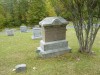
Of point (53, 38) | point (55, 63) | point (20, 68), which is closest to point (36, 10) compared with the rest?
point (53, 38)

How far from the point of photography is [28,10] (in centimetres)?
2794

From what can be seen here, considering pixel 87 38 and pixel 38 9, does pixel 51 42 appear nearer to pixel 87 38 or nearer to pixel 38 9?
pixel 87 38

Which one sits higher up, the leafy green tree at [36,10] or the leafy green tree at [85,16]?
the leafy green tree at [85,16]

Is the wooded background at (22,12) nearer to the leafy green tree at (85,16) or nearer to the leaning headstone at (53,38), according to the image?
the leaning headstone at (53,38)

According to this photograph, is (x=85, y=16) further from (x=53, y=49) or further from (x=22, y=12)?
(x=22, y=12)

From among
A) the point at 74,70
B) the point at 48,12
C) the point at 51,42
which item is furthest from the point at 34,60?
the point at 48,12

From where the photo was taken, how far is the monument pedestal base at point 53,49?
8391 mm

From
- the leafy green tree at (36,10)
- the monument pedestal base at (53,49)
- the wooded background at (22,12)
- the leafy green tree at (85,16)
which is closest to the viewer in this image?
the leafy green tree at (85,16)

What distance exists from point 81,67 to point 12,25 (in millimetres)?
22732

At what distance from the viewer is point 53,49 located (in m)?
8.56

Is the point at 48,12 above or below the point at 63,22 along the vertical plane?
below

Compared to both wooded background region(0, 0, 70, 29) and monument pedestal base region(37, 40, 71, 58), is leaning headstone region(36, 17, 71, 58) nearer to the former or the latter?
monument pedestal base region(37, 40, 71, 58)

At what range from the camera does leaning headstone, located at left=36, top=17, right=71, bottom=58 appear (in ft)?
27.6

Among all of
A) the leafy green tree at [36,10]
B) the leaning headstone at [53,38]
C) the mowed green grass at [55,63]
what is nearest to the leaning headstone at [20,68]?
the mowed green grass at [55,63]
